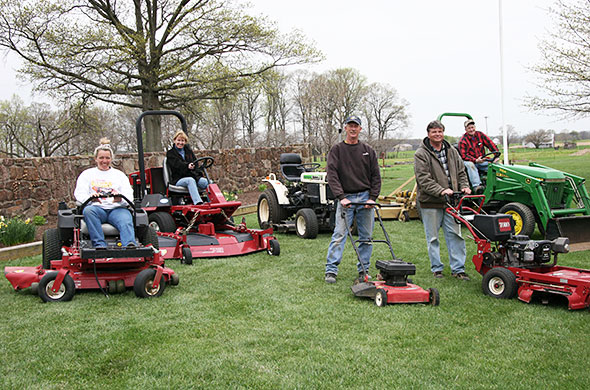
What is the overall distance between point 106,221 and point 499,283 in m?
4.35

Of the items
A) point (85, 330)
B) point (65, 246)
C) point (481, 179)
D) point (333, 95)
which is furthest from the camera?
point (333, 95)

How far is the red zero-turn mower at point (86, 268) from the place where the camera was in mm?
5430

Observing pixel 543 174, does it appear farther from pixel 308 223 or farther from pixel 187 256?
pixel 187 256

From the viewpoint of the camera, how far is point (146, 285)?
5555 millimetres

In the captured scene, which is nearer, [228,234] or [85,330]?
[85,330]

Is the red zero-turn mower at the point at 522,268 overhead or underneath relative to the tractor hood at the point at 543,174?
underneath

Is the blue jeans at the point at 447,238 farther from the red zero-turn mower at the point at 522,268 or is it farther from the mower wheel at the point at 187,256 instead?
the mower wheel at the point at 187,256

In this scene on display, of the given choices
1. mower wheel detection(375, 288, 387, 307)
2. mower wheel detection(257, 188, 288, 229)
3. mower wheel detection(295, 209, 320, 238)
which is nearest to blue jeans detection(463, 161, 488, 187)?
mower wheel detection(295, 209, 320, 238)

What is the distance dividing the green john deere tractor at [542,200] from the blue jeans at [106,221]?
19.0 ft

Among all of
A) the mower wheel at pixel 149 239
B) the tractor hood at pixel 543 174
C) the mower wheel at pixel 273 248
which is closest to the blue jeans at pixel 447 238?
the mower wheel at pixel 273 248

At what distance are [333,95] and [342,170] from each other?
35974 millimetres

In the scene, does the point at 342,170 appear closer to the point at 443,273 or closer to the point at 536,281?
the point at 443,273

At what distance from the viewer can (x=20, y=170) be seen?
35.8 feet

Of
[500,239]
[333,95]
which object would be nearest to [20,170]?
[500,239]
